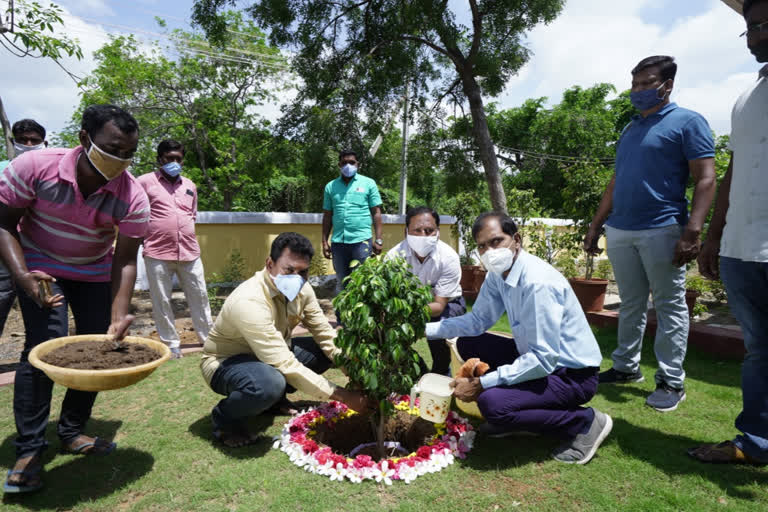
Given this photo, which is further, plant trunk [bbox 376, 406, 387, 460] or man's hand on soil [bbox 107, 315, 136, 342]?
plant trunk [bbox 376, 406, 387, 460]

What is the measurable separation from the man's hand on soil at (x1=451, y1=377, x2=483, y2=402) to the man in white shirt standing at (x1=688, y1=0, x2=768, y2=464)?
140cm

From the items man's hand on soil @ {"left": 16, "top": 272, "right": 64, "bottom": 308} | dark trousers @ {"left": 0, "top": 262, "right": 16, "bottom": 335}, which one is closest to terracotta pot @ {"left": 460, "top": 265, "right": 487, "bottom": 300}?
dark trousers @ {"left": 0, "top": 262, "right": 16, "bottom": 335}

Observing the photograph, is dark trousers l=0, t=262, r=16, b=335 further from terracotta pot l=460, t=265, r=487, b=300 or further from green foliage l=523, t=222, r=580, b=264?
green foliage l=523, t=222, r=580, b=264

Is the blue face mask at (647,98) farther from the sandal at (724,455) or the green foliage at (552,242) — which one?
the green foliage at (552,242)

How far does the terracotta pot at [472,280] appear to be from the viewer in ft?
27.4

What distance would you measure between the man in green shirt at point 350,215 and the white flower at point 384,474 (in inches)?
122

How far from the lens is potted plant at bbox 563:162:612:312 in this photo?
6684 mm

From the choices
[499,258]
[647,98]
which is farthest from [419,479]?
[647,98]

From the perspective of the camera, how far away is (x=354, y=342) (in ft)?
8.59

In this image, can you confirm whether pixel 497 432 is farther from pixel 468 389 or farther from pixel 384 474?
pixel 384 474

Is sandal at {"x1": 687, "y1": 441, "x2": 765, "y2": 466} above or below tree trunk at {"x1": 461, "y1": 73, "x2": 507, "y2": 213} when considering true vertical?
below

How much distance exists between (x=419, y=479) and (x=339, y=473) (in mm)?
465

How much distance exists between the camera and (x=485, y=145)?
784 centimetres

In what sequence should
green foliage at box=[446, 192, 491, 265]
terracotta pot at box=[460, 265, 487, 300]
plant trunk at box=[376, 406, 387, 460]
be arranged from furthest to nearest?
green foliage at box=[446, 192, 491, 265] < terracotta pot at box=[460, 265, 487, 300] < plant trunk at box=[376, 406, 387, 460]
